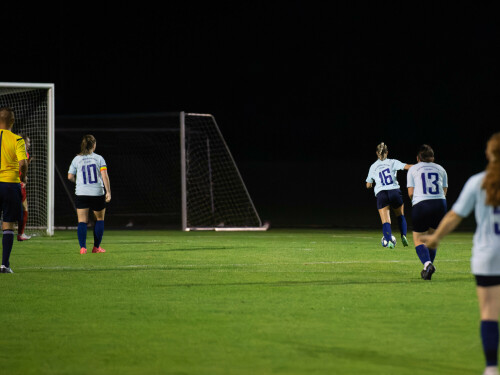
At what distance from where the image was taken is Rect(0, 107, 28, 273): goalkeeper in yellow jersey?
11.2 metres

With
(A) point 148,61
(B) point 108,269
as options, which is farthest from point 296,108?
(B) point 108,269

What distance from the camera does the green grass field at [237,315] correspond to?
6215mm

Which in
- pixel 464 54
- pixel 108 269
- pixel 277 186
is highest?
pixel 464 54

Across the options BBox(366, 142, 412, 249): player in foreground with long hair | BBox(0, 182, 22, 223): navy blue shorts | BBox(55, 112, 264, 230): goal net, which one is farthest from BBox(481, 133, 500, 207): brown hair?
BBox(55, 112, 264, 230): goal net

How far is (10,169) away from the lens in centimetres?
1135

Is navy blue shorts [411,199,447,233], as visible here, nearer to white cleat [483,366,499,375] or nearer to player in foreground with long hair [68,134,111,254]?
player in foreground with long hair [68,134,111,254]

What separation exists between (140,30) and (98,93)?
11.3ft

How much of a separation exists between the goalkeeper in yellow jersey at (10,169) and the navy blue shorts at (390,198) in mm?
7809

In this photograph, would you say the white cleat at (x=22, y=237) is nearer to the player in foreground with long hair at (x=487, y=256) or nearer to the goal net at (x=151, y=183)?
the goal net at (x=151, y=183)

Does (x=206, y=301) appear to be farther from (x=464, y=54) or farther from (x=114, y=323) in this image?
(x=464, y=54)

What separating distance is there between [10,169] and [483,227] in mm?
7324

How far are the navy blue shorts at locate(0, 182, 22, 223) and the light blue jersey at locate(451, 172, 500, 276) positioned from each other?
23.2 feet

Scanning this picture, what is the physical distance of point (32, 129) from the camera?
21516 mm

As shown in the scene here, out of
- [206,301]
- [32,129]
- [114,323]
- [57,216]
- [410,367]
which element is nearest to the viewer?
[410,367]
